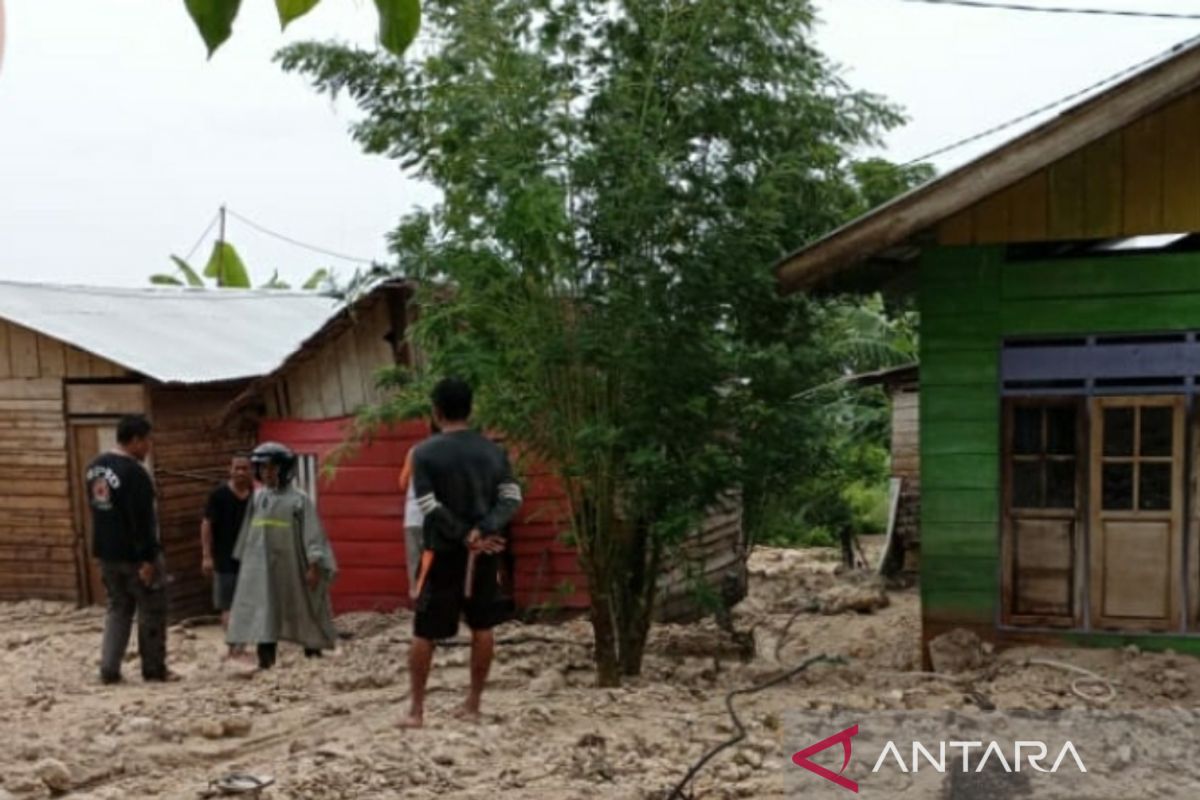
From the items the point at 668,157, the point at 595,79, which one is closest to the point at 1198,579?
the point at 668,157

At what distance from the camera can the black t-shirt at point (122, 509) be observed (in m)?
8.52

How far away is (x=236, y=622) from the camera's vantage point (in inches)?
374

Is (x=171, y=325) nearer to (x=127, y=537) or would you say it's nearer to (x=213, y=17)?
(x=127, y=537)

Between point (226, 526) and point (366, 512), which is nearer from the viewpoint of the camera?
point (226, 526)

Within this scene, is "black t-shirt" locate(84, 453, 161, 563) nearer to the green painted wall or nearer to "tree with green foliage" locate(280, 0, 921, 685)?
"tree with green foliage" locate(280, 0, 921, 685)

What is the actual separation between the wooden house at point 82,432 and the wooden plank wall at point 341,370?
790 millimetres

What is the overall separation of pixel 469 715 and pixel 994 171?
4.42 metres

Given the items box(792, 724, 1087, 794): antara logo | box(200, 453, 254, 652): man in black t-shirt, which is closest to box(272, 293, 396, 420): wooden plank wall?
box(200, 453, 254, 652): man in black t-shirt

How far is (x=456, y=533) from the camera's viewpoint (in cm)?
654

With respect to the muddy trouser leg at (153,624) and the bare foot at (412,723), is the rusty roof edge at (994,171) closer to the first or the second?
the bare foot at (412,723)

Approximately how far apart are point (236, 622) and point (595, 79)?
15.4 ft

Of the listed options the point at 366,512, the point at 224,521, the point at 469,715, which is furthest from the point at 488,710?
the point at 366,512

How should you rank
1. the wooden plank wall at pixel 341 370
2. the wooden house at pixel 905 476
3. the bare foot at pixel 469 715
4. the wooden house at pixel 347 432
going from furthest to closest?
the wooden house at pixel 905 476, the wooden plank wall at pixel 341 370, the wooden house at pixel 347 432, the bare foot at pixel 469 715

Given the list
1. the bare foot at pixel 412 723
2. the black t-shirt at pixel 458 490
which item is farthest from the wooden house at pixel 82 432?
the bare foot at pixel 412 723
